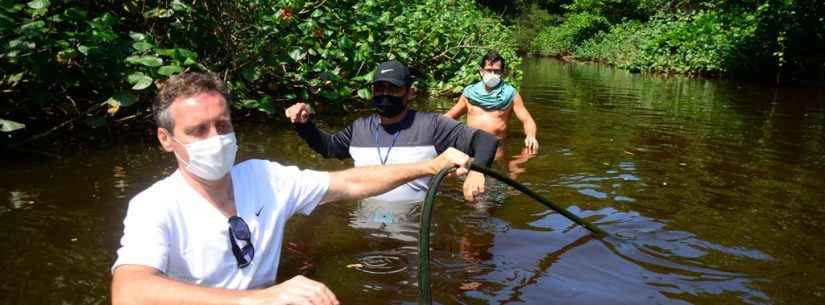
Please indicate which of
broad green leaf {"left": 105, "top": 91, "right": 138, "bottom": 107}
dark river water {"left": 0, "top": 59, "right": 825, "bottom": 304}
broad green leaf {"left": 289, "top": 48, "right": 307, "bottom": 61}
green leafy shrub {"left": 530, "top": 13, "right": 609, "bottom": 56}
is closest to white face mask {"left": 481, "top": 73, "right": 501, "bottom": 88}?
dark river water {"left": 0, "top": 59, "right": 825, "bottom": 304}

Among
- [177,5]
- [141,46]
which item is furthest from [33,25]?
[177,5]

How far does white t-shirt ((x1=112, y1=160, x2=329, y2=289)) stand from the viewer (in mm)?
2301

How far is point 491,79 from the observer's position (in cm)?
749

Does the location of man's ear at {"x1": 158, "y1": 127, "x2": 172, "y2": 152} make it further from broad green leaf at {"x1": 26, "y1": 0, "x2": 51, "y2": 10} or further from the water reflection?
broad green leaf at {"x1": 26, "y1": 0, "x2": 51, "y2": 10}

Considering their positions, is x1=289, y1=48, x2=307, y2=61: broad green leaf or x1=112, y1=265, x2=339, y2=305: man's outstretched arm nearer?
x1=112, y1=265, x2=339, y2=305: man's outstretched arm

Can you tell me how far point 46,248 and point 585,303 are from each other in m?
3.59

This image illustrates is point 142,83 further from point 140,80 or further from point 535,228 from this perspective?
point 535,228

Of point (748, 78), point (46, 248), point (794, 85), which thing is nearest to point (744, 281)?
point (46, 248)

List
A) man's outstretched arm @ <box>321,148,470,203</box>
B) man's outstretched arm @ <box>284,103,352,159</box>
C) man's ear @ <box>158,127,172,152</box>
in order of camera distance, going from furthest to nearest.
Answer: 1. man's outstretched arm @ <box>284,103,352,159</box>
2. man's outstretched arm @ <box>321,148,470,203</box>
3. man's ear @ <box>158,127,172,152</box>

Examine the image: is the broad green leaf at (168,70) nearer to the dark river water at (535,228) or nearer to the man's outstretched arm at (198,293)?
the dark river water at (535,228)

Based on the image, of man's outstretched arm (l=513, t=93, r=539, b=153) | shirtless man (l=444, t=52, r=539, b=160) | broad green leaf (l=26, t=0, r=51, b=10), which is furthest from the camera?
shirtless man (l=444, t=52, r=539, b=160)

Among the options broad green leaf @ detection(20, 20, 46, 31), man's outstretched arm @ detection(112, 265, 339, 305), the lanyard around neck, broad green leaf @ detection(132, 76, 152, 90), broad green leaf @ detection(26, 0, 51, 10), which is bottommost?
man's outstretched arm @ detection(112, 265, 339, 305)

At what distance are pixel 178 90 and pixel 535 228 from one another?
338 cm

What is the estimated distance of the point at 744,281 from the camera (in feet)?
13.2
